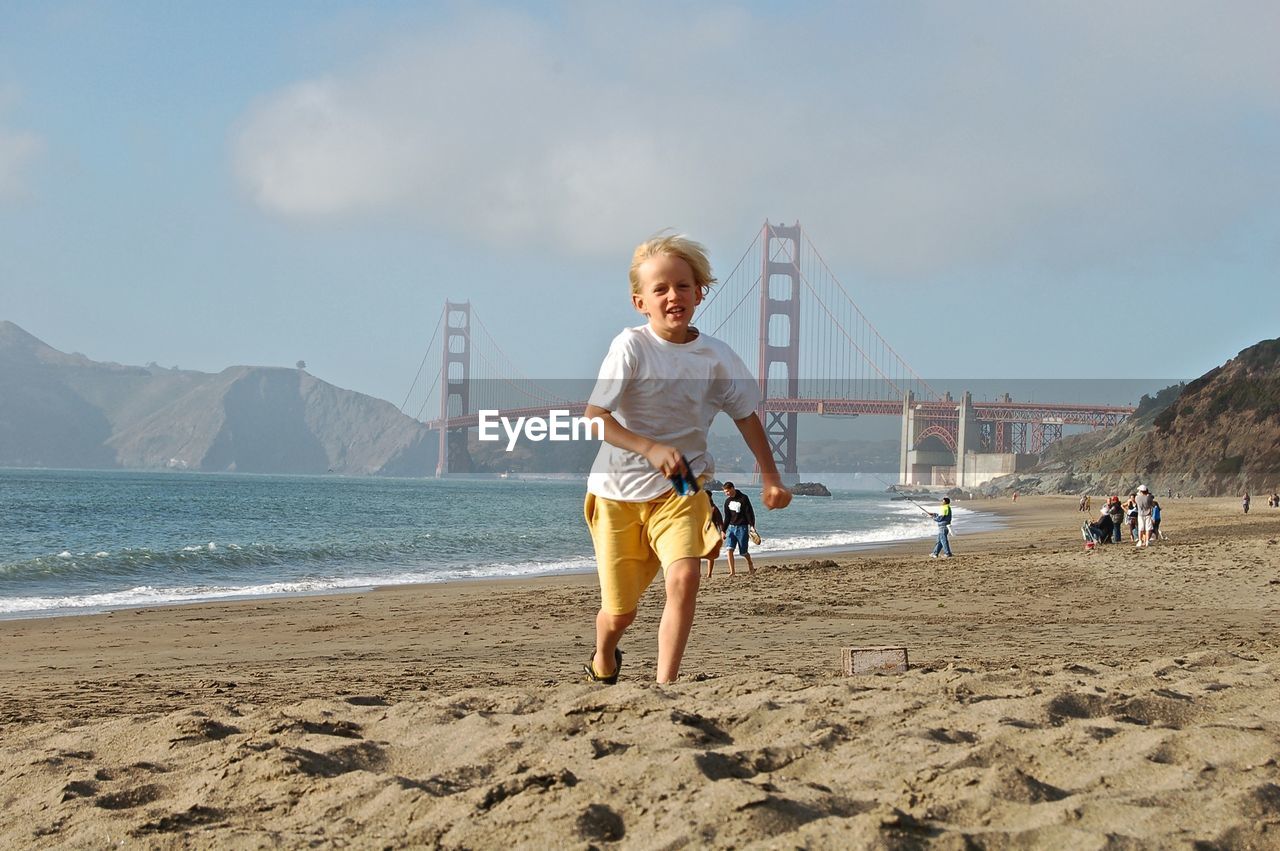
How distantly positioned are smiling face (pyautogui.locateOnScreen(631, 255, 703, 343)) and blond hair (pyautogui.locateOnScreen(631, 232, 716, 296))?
15 mm

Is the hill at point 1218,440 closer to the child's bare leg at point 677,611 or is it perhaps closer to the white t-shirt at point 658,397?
the child's bare leg at point 677,611

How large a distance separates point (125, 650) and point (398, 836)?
5828 millimetres

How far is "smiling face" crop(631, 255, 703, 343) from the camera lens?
3.21 metres

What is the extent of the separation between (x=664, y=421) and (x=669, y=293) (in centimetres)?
35

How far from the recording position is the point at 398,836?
7.26 ft

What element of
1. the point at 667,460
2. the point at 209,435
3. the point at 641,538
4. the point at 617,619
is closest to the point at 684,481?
the point at 667,460

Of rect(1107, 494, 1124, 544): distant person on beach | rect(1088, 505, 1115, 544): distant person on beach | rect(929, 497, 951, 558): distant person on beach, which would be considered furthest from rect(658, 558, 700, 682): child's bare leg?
rect(1107, 494, 1124, 544): distant person on beach

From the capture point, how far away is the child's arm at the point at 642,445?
3.01m

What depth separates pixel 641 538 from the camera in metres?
3.37

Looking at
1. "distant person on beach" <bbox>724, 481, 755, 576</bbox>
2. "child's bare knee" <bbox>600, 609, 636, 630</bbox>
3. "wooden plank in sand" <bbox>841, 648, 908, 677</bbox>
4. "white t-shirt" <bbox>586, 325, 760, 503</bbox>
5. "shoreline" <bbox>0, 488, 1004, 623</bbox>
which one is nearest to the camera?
"white t-shirt" <bbox>586, 325, 760, 503</bbox>

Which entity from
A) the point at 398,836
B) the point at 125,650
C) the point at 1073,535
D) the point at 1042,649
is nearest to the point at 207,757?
the point at 398,836

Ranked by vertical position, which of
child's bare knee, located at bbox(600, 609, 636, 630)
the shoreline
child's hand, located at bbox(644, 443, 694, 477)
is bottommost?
the shoreline

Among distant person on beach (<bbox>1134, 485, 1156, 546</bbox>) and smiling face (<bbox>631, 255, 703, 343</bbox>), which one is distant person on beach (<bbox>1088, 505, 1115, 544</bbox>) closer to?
distant person on beach (<bbox>1134, 485, 1156, 546</bbox>)

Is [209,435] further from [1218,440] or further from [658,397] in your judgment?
[658,397]
